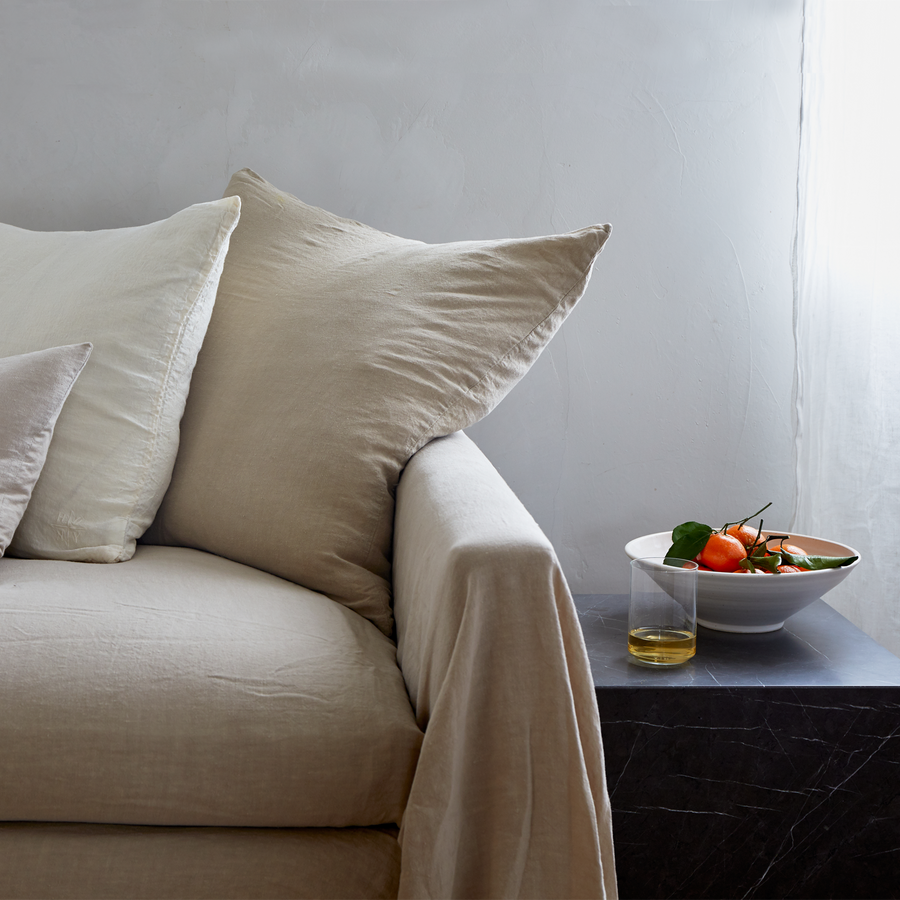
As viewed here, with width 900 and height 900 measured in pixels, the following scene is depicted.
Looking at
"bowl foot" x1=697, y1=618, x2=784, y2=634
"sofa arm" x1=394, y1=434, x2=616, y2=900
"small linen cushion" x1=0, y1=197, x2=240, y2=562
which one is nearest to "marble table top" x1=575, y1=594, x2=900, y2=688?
"bowl foot" x1=697, y1=618, x2=784, y2=634

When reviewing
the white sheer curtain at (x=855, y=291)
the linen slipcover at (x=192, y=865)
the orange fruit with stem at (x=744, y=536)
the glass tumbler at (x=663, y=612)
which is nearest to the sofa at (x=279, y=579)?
the linen slipcover at (x=192, y=865)

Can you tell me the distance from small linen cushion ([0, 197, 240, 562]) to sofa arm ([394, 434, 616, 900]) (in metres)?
0.55

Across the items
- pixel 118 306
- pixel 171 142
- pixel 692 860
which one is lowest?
pixel 692 860

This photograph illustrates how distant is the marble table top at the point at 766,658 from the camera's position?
3.26ft

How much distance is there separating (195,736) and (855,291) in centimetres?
122

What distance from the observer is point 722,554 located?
3.65 ft

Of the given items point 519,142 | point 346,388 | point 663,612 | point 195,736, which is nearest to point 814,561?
point 663,612

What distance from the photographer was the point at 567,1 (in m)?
1.54

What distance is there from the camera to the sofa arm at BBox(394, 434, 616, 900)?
681 mm

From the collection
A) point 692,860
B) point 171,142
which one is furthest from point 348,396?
point 171,142

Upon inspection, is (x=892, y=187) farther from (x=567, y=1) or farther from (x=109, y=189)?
(x=109, y=189)

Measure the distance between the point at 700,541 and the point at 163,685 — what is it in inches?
28.2

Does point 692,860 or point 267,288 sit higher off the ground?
point 267,288

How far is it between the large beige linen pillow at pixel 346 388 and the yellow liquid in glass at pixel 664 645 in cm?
33
